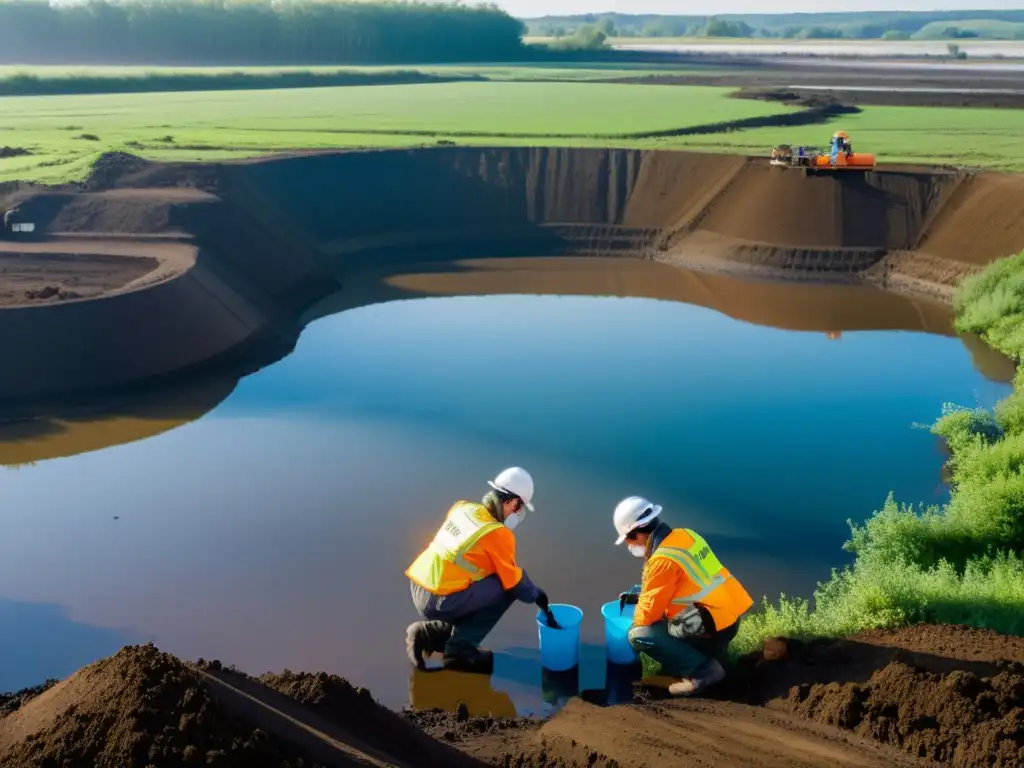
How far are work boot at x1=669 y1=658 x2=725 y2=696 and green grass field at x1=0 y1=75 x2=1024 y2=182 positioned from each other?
80.8 feet

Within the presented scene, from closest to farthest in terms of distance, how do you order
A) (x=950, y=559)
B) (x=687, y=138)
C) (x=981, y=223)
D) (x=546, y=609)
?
(x=546, y=609)
(x=950, y=559)
(x=981, y=223)
(x=687, y=138)

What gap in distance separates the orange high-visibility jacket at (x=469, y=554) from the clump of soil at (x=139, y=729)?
274 centimetres

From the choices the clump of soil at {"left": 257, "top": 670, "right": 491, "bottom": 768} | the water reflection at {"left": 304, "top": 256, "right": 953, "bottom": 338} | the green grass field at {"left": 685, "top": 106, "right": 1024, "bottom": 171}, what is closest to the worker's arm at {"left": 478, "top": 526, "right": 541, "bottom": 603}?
the clump of soil at {"left": 257, "top": 670, "right": 491, "bottom": 768}

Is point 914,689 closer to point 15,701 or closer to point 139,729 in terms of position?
point 139,729

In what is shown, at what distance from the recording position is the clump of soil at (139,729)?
4809 mm

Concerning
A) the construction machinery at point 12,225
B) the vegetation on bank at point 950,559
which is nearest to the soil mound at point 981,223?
the vegetation on bank at point 950,559

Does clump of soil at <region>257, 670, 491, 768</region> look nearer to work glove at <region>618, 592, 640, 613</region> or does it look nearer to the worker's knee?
the worker's knee

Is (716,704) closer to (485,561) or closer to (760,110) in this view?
(485,561)

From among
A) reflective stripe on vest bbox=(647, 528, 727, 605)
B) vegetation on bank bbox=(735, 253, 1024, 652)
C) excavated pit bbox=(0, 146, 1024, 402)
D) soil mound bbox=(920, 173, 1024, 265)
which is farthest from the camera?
soil mound bbox=(920, 173, 1024, 265)

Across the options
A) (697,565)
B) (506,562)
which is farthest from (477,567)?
(697,565)

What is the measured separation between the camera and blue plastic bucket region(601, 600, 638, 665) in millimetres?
7984

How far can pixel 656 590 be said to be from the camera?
23.5 ft

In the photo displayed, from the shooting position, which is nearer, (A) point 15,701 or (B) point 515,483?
(A) point 15,701

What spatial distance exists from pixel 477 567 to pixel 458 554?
7.8 inches
